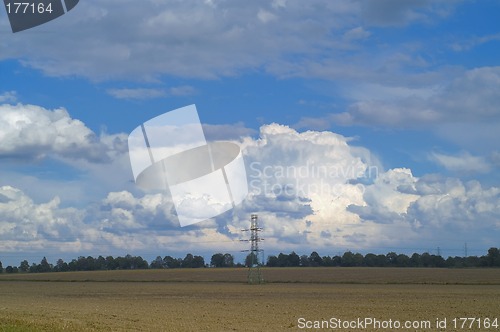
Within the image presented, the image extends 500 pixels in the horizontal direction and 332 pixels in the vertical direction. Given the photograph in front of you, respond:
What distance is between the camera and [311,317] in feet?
119

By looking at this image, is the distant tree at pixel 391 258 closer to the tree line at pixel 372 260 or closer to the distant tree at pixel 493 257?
the tree line at pixel 372 260

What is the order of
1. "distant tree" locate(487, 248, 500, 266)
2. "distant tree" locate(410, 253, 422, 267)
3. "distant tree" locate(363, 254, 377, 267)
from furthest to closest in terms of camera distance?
"distant tree" locate(363, 254, 377, 267) → "distant tree" locate(410, 253, 422, 267) → "distant tree" locate(487, 248, 500, 266)

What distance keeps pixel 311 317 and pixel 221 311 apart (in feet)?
25.1

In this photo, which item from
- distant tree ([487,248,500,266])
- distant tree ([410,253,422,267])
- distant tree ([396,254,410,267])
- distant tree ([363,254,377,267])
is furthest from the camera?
distant tree ([363,254,377,267])

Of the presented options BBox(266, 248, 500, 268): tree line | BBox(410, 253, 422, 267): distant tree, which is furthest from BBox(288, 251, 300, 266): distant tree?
BBox(410, 253, 422, 267): distant tree

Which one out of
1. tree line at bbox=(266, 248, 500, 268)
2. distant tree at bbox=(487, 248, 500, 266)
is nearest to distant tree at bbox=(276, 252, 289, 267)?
tree line at bbox=(266, 248, 500, 268)

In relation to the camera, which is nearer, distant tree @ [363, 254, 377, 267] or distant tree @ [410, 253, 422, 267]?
distant tree @ [410, 253, 422, 267]

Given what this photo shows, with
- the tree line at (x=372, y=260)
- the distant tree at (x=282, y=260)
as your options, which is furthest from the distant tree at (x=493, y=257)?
the distant tree at (x=282, y=260)

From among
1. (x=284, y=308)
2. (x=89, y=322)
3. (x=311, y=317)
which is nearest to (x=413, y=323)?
(x=311, y=317)

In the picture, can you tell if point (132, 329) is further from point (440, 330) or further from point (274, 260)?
point (274, 260)

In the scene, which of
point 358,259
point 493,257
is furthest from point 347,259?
point 493,257

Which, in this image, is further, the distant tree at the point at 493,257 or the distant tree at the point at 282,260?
the distant tree at the point at 282,260

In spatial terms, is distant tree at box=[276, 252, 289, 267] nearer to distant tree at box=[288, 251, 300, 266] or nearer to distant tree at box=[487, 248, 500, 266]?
distant tree at box=[288, 251, 300, 266]

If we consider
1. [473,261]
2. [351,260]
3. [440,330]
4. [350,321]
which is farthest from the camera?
[351,260]
